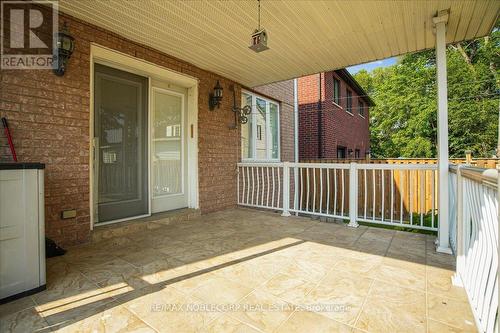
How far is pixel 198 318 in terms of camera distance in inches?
61.7

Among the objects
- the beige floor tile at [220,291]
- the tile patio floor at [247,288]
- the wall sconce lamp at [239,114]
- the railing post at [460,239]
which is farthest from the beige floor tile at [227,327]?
the wall sconce lamp at [239,114]

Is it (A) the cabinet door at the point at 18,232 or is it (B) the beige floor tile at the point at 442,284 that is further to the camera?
(B) the beige floor tile at the point at 442,284

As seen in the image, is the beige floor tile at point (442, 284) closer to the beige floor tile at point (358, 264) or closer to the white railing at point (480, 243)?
the white railing at point (480, 243)

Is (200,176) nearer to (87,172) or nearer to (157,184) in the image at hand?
(157,184)

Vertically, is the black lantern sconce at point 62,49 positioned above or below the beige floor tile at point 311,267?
above

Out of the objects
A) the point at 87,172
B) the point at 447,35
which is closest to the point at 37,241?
the point at 87,172

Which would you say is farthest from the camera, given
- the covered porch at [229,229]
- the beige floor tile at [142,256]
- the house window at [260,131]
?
the house window at [260,131]

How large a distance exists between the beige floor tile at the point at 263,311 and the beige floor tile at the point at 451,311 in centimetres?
91

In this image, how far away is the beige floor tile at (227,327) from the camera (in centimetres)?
145

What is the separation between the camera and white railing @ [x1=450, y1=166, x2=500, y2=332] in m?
1.24

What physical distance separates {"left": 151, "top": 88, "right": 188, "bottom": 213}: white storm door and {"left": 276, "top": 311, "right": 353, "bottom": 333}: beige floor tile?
2.92 meters

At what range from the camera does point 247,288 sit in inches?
75.7

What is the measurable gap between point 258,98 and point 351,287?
193 inches

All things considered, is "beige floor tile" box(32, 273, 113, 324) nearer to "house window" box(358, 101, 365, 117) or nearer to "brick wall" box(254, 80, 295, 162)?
"brick wall" box(254, 80, 295, 162)
